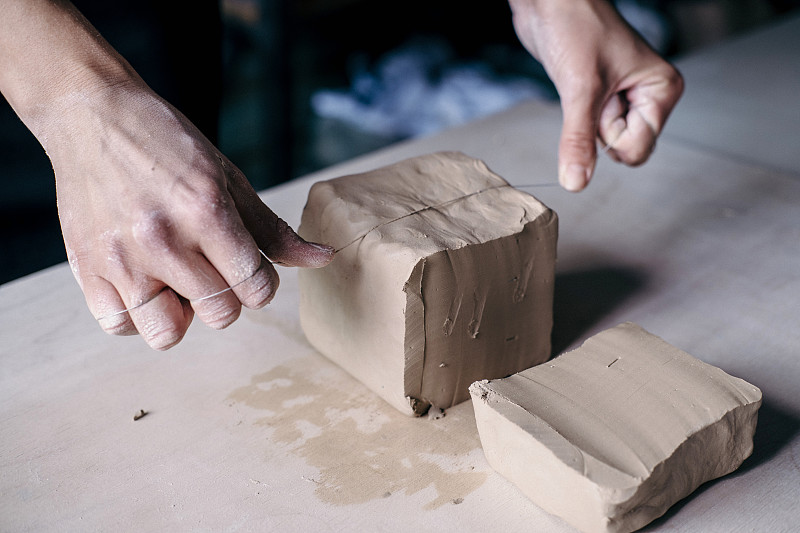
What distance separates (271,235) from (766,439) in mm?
799

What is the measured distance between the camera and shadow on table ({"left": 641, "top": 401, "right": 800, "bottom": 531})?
1045 millimetres

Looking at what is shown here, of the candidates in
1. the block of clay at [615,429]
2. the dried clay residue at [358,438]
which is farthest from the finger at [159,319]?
the block of clay at [615,429]

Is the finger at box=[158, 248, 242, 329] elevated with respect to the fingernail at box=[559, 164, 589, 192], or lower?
elevated

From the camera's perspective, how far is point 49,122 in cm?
104

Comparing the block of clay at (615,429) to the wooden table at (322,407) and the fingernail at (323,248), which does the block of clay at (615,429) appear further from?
the fingernail at (323,248)

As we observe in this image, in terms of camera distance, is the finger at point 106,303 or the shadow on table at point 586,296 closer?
the finger at point 106,303

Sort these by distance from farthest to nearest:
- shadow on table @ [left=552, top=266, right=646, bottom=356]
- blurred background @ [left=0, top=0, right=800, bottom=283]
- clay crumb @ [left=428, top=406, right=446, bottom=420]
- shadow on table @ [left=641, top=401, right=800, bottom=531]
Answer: blurred background @ [left=0, top=0, right=800, bottom=283], shadow on table @ [left=552, top=266, right=646, bottom=356], clay crumb @ [left=428, top=406, right=446, bottom=420], shadow on table @ [left=641, top=401, right=800, bottom=531]

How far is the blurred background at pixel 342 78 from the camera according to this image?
2.59 m

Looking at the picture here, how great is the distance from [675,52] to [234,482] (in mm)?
3445

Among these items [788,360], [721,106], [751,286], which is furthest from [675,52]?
[788,360]

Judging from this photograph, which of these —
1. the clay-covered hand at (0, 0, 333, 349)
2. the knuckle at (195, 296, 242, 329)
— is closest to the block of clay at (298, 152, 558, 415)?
the clay-covered hand at (0, 0, 333, 349)

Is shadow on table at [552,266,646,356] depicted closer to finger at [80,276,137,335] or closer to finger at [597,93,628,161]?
finger at [597,93,628,161]

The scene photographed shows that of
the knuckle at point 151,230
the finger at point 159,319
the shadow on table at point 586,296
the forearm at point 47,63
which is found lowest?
the shadow on table at point 586,296

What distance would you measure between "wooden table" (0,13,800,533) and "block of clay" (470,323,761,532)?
0.19ft
